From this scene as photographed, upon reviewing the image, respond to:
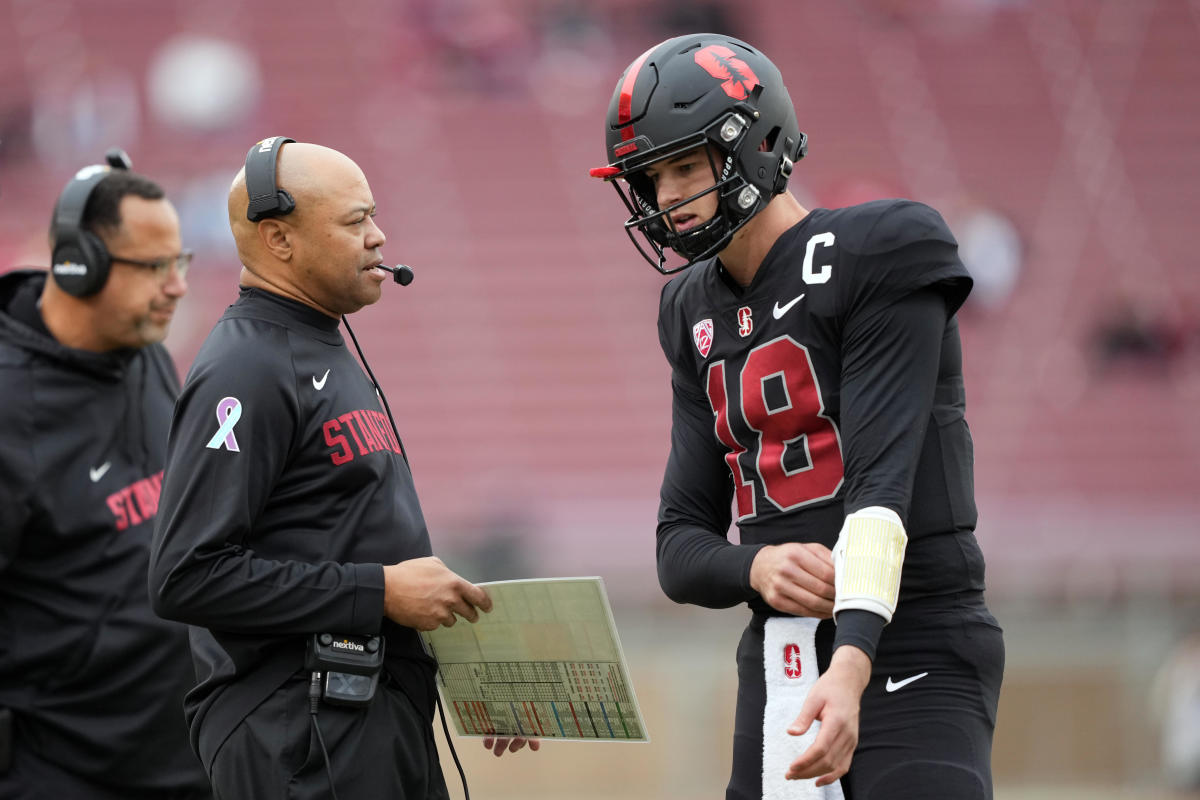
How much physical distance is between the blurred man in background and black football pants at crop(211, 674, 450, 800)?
24.6 inches

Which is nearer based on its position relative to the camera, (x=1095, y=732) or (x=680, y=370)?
(x=680, y=370)

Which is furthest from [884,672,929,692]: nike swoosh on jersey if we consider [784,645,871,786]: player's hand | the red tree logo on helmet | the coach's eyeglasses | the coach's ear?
the coach's eyeglasses

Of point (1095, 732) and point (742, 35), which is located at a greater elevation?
point (742, 35)

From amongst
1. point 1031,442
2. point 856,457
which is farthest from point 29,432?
point 1031,442

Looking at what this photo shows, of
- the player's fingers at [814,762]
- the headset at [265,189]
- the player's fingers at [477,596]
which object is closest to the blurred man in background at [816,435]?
the player's fingers at [814,762]

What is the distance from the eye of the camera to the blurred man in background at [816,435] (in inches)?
92.4

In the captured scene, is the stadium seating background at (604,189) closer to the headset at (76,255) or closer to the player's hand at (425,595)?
the headset at (76,255)

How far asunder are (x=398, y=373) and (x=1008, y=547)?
17.5ft

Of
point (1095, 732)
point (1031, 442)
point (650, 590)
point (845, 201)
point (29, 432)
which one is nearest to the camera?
point (29, 432)

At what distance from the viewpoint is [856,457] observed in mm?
2355

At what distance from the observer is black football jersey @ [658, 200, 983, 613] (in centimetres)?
237

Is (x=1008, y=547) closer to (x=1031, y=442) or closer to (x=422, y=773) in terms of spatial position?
(x=1031, y=442)

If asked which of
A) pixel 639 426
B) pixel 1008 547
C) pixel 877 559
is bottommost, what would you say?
pixel 1008 547

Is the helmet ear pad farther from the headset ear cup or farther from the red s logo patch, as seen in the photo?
the red s logo patch
